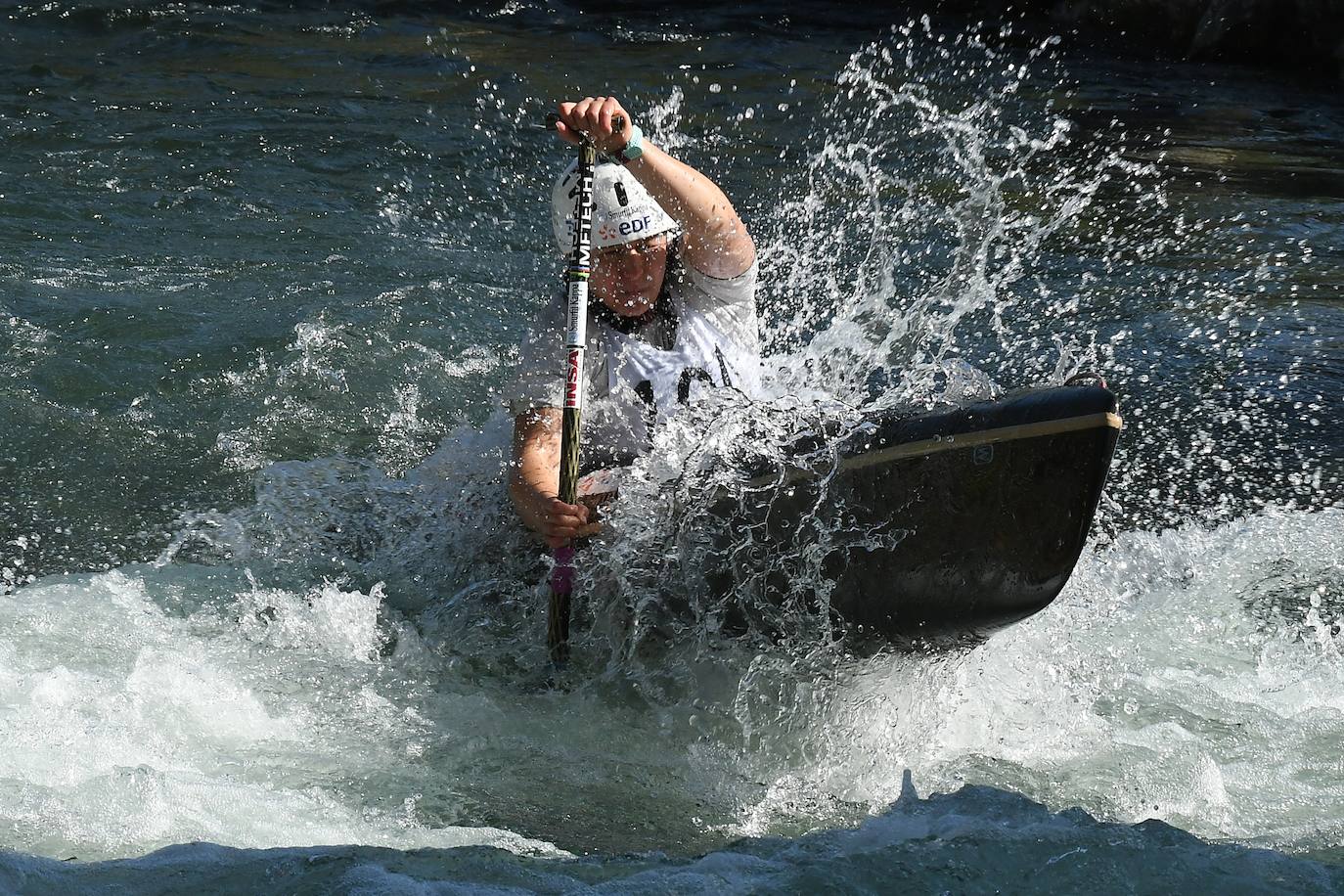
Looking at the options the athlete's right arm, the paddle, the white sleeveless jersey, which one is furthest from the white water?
the white sleeveless jersey

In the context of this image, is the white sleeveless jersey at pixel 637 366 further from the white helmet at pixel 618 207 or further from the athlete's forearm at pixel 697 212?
the white helmet at pixel 618 207

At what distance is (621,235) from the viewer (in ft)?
14.3

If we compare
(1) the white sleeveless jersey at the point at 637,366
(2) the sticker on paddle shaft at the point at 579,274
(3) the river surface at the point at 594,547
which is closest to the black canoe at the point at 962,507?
(3) the river surface at the point at 594,547

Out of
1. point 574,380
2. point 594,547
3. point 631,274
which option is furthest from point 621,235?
point 594,547

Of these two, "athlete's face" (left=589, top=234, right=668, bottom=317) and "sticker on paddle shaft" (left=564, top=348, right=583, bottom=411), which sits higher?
"athlete's face" (left=589, top=234, right=668, bottom=317)

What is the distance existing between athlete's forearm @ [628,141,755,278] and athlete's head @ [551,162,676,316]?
0.24 feet

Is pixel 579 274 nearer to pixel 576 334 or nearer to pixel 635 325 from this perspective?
pixel 576 334

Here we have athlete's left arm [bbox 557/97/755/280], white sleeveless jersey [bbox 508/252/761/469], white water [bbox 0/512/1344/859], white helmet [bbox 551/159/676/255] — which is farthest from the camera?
white sleeveless jersey [bbox 508/252/761/469]

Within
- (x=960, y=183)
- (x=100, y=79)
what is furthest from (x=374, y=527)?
(x=100, y=79)

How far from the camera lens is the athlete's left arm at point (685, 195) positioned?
402 cm

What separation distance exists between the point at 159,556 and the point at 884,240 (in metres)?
4.95

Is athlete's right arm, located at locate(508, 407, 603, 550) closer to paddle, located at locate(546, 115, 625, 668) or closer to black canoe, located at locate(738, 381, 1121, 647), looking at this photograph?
paddle, located at locate(546, 115, 625, 668)

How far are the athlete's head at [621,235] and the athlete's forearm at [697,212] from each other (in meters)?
0.07

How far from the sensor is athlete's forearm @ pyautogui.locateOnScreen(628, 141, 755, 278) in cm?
421
